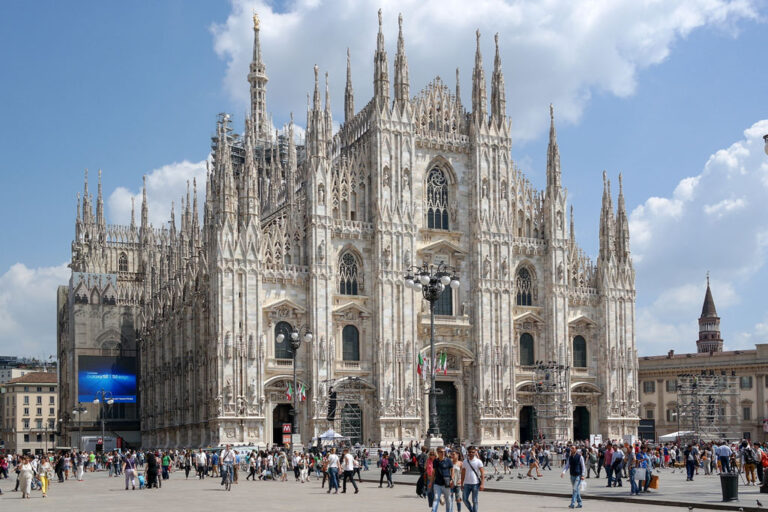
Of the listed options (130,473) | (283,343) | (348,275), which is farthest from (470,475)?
(348,275)

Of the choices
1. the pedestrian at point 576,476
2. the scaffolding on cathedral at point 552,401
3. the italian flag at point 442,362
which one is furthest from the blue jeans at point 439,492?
the scaffolding on cathedral at point 552,401

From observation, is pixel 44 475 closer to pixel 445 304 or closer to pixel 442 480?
pixel 442 480

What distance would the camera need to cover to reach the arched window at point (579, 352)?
67812 millimetres

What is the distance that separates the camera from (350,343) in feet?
203

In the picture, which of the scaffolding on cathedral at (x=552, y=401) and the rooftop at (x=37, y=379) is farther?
the rooftop at (x=37, y=379)

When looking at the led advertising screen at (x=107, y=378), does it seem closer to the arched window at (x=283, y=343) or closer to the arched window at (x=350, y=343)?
the arched window at (x=283, y=343)

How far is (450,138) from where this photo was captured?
214ft

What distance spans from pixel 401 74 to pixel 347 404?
20.6m

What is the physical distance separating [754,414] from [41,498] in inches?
2909

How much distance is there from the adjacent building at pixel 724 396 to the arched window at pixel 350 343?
120 ft

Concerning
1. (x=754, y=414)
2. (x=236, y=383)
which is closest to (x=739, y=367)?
(x=754, y=414)

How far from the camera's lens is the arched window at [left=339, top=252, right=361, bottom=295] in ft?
203

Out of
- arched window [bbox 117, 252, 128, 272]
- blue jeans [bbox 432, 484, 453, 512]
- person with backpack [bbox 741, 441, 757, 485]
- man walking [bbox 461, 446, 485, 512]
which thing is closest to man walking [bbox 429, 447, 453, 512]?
blue jeans [bbox 432, 484, 453, 512]

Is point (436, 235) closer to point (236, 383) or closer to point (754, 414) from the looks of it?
point (236, 383)
